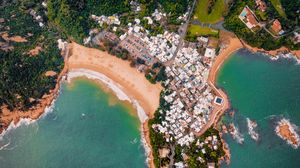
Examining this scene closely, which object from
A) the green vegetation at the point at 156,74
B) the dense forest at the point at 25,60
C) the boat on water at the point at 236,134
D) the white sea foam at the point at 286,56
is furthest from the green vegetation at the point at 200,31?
the dense forest at the point at 25,60

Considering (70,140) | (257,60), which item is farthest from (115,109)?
(257,60)

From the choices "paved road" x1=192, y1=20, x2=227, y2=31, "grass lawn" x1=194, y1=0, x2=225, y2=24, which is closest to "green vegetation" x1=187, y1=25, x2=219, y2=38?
"paved road" x1=192, y1=20, x2=227, y2=31

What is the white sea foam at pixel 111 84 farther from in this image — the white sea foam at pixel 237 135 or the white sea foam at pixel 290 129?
the white sea foam at pixel 290 129

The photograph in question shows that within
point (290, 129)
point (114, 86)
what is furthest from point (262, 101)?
point (114, 86)

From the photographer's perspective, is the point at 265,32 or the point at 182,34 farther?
the point at 182,34

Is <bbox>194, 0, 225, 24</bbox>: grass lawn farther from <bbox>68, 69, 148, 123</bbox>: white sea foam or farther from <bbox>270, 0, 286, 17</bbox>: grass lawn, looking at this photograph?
<bbox>68, 69, 148, 123</bbox>: white sea foam

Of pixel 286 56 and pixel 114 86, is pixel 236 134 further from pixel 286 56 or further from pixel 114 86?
pixel 114 86
